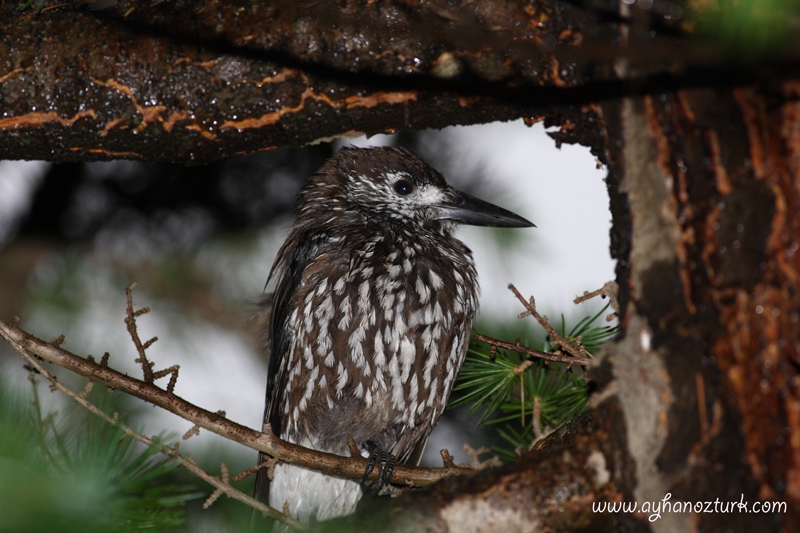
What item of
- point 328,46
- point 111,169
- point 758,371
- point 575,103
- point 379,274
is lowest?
point 758,371

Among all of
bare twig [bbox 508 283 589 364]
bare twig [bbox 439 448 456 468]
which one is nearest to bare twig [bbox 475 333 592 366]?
bare twig [bbox 508 283 589 364]

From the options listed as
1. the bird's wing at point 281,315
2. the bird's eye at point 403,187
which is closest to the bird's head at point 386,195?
the bird's eye at point 403,187

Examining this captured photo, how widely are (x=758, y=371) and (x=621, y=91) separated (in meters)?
0.61

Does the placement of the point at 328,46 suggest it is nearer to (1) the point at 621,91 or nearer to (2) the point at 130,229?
(1) the point at 621,91

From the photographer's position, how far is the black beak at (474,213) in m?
3.09

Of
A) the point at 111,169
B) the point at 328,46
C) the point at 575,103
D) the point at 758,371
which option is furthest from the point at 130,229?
the point at 758,371

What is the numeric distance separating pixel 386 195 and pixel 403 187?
0.29 ft

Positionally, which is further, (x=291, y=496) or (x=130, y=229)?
(x=130, y=229)

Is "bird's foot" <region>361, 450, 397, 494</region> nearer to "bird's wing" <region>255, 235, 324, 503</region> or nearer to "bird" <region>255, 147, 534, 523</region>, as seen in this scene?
"bird" <region>255, 147, 534, 523</region>

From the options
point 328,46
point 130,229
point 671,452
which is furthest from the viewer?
point 130,229

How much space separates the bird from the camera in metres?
2.80

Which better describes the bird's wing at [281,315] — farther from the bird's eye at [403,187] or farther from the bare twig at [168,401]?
the bare twig at [168,401]

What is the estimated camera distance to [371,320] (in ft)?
9.08

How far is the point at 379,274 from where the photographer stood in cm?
282
